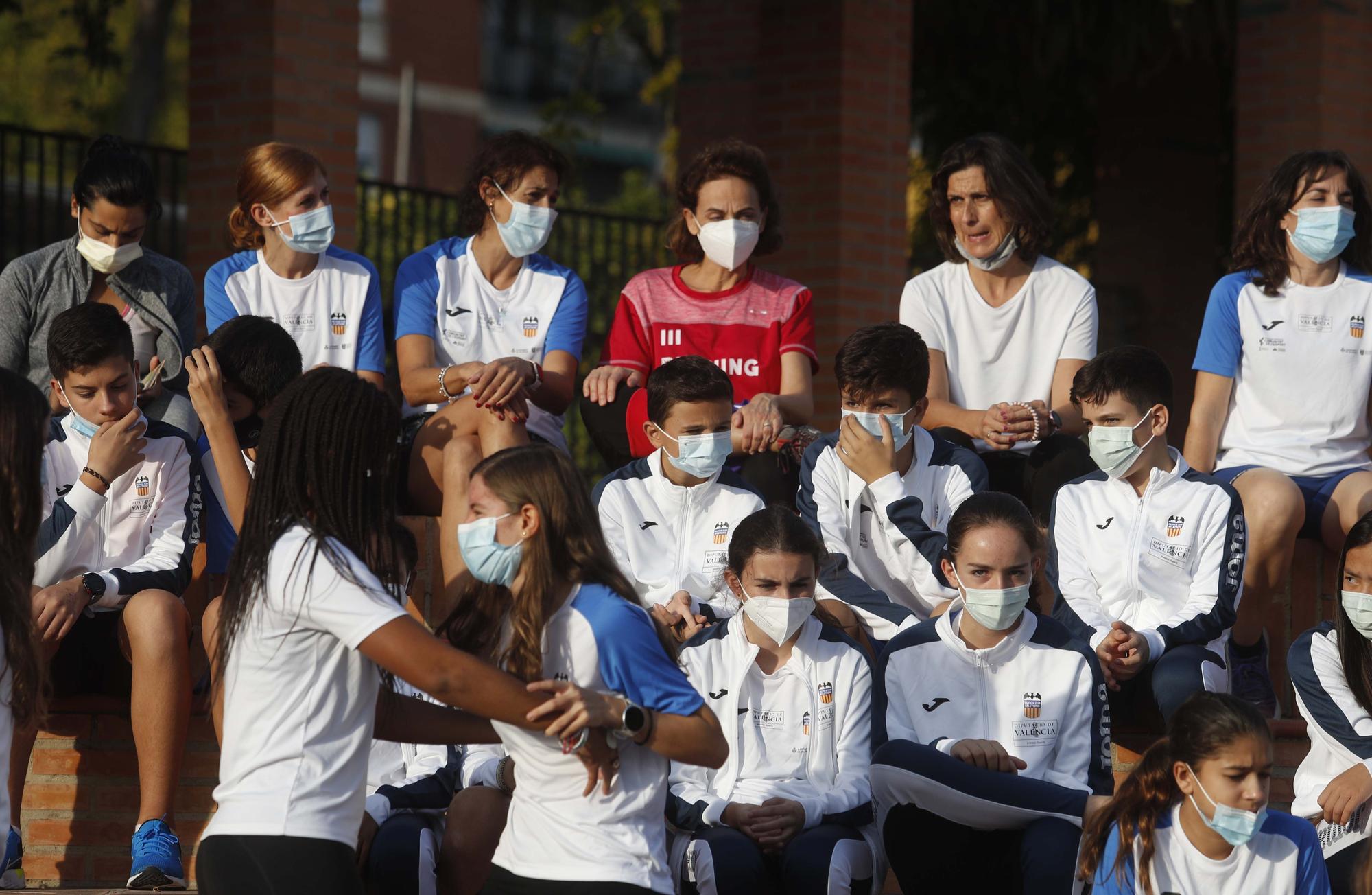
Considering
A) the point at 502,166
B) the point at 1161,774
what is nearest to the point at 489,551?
the point at 1161,774

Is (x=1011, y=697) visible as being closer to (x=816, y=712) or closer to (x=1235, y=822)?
(x=816, y=712)

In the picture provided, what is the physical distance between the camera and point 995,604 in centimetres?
481

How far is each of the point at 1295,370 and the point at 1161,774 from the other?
7.20ft

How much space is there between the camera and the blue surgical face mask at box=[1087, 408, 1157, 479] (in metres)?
5.46

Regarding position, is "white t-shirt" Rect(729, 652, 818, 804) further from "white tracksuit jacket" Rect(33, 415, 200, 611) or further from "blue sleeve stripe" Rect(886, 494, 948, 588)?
"white tracksuit jacket" Rect(33, 415, 200, 611)

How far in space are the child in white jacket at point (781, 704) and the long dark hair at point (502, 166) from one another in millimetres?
1830

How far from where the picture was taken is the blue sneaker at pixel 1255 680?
561cm

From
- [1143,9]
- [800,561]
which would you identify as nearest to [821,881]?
[800,561]

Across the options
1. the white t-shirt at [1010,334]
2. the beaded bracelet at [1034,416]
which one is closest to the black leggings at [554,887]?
the beaded bracelet at [1034,416]

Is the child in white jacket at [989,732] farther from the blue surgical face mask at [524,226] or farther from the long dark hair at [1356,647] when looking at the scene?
the blue surgical face mask at [524,226]

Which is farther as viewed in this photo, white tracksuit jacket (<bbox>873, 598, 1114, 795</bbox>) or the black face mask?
the black face mask

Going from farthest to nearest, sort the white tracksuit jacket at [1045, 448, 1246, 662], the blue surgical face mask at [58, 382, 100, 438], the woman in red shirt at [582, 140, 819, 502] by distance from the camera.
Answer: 1. the woman in red shirt at [582, 140, 819, 502]
2. the white tracksuit jacket at [1045, 448, 1246, 662]
3. the blue surgical face mask at [58, 382, 100, 438]

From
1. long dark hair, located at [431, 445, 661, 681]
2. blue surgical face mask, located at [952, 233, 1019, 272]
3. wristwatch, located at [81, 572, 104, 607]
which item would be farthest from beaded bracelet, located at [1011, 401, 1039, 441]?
wristwatch, located at [81, 572, 104, 607]

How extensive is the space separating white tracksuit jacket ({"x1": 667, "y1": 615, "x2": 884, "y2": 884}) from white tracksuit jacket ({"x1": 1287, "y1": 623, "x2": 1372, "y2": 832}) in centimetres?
126
